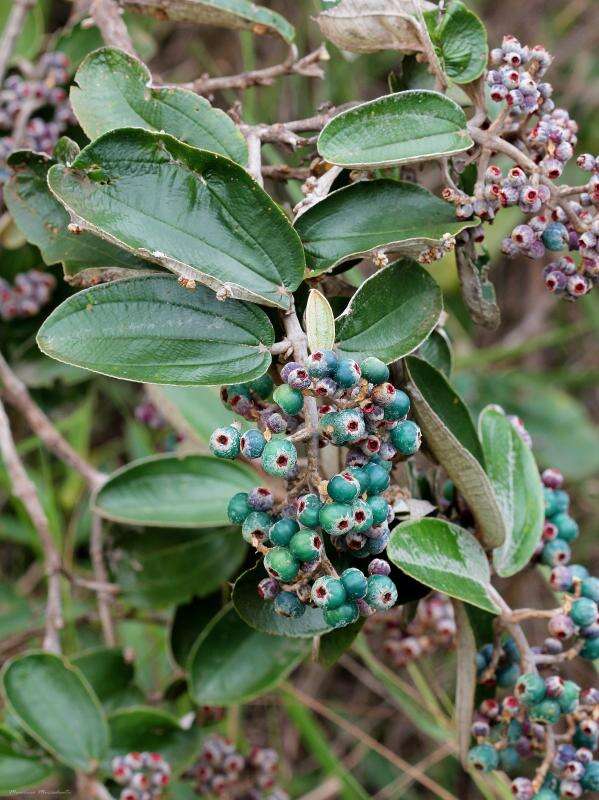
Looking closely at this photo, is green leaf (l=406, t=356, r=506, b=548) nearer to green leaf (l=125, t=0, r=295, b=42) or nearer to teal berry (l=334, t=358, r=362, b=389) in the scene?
teal berry (l=334, t=358, r=362, b=389)

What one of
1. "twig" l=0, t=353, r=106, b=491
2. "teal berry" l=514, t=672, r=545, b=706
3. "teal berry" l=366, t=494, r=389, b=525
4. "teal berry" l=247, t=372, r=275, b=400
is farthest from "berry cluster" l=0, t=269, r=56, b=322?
"teal berry" l=514, t=672, r=545, b=706

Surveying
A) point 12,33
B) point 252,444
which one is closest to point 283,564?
point 252,444

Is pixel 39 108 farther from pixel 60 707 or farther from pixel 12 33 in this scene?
pixel 60 707

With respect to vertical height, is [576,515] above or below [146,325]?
below

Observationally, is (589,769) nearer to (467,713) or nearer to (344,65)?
(467,713)

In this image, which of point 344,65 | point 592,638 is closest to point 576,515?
point 344,65
